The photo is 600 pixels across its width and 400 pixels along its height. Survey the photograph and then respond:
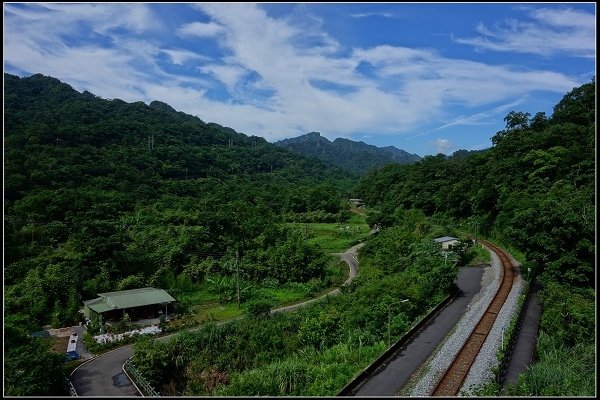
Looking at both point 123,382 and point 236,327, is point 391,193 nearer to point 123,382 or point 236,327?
point 236,327

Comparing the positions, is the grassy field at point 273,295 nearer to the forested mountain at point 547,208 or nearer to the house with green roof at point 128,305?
the house with green roof at point 128,305

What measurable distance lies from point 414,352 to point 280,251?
1873 centimetres

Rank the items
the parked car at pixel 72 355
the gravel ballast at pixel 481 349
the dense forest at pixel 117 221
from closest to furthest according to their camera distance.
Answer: the gravel ballast at pixel 481 349, the parked car at pixel 72 355, the dense forest at pixel 117 221

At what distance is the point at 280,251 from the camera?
33.1m

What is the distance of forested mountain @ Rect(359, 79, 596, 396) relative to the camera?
14.0 meters

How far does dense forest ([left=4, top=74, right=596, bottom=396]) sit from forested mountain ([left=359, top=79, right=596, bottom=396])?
0.31 ft

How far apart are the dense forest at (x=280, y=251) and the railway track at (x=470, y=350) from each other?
2.04m

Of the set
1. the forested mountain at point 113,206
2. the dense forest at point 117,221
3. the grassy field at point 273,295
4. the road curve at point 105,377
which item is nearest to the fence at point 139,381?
the road curve at point 105,377

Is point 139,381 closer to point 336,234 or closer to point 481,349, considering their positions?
point 481,349

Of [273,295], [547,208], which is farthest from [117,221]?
[547,208]

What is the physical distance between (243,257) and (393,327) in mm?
18043

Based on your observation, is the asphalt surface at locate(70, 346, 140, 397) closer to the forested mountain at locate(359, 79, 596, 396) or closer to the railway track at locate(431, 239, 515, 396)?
the railway track at locate(431, 239, 515, 396)

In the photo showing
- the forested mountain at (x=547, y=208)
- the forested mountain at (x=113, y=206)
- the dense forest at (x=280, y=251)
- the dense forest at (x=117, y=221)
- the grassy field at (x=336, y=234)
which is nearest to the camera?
the forested mountain at (x=547, y=208)

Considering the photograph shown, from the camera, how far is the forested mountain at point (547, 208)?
13953mm
